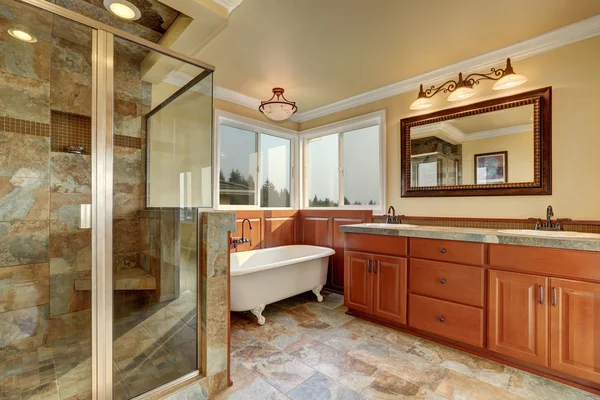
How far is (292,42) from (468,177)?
6.53ft

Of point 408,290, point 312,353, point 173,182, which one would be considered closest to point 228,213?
point 173,182

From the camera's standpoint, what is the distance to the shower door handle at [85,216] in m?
1.59

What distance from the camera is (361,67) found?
267cm

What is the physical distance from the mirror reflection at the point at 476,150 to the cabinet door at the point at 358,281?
0.99 meters

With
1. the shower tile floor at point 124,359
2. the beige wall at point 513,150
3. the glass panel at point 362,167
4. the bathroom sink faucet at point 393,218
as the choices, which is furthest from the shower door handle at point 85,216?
the beige wall at point 513,150

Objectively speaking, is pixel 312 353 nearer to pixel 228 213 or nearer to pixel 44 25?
pixel 228 213

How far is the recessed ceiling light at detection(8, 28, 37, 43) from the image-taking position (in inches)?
77.1

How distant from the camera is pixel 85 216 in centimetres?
172

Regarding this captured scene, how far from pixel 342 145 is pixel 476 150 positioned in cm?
160

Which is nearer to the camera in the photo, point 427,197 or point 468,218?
point 468,218

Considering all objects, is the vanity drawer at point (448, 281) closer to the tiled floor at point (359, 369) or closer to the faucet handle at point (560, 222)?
the tiled floor at point (359, 369)

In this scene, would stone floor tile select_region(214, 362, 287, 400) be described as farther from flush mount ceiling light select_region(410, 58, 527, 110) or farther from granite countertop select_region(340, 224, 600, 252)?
flush mount ceiling light select_region(410, 58, 527, 110)

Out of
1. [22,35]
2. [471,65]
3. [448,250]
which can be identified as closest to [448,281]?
[448,250]

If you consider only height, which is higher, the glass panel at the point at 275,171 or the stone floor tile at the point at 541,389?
the glass panel at the point at 275,171
